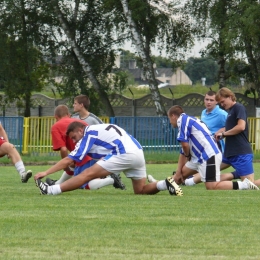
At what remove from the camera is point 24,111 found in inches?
1706

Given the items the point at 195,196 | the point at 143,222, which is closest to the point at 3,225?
the point at 143,222

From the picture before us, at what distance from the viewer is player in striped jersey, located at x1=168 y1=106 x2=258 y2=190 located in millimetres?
13922

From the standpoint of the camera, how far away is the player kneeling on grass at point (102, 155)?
1253 centimetres

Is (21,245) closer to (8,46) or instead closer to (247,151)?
(247,151)

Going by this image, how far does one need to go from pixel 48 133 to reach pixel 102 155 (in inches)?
720

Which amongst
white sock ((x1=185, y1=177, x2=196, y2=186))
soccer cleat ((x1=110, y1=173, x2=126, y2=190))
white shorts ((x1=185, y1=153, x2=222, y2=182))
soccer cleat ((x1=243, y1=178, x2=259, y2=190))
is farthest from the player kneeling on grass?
white sock ((x1=185, y1=177, x2=196, y2=186))

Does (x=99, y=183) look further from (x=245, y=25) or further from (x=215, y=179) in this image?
(x=245, y=25)

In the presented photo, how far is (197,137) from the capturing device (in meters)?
14.1

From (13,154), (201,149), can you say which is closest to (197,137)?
(201,149)

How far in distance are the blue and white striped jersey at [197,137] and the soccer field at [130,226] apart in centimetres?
90

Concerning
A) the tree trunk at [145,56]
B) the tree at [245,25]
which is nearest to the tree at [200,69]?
the tree trunk at [145,56]

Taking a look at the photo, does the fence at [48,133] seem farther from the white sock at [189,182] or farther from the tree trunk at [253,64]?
the white sock at [189,182]

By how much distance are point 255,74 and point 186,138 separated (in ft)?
85.1

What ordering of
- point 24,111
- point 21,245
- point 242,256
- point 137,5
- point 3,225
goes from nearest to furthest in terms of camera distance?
point 242,256
point 21,245
point 3,225
point 137,5
point 24,111
